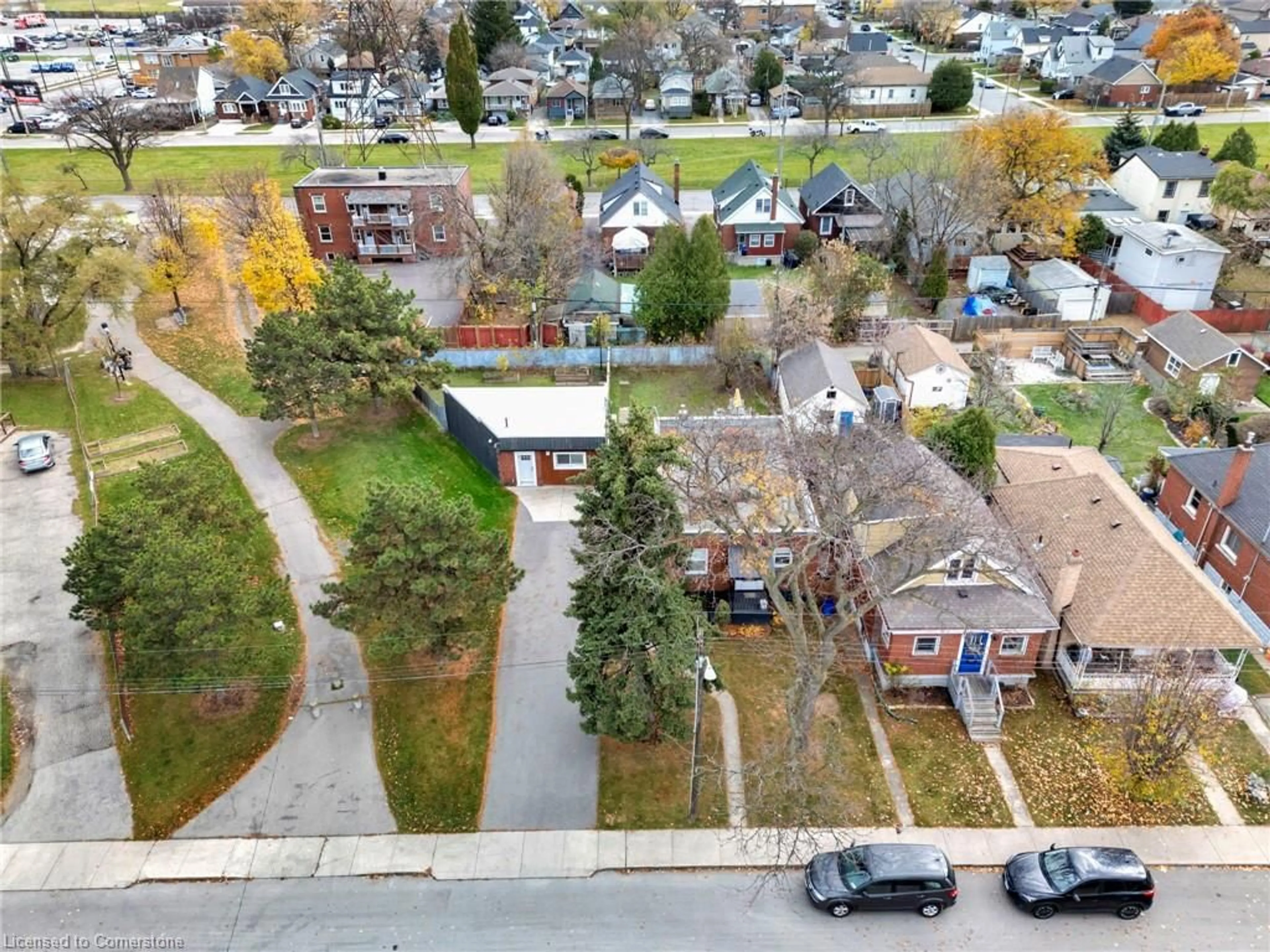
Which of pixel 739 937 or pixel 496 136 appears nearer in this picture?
pixel 739 937

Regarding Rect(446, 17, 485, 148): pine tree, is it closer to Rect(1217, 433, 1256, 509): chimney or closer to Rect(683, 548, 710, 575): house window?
Rect(683, 548, 710, 575): house window

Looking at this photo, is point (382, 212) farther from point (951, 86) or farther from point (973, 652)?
point (951, 86)

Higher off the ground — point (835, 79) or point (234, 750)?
point (835, 79)

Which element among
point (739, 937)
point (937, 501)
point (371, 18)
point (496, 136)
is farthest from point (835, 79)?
point (739, 937)

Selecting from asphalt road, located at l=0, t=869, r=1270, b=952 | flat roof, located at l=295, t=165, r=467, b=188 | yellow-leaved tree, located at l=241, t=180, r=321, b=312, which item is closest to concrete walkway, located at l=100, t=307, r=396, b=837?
asphalt road, located at l=0, t=869, r=1270, b=952

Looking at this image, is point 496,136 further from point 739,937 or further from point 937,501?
point 739,937

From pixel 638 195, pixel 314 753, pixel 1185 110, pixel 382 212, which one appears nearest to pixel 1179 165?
pixel 638 195

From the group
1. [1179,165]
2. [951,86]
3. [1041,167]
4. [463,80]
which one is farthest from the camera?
[951,86]
